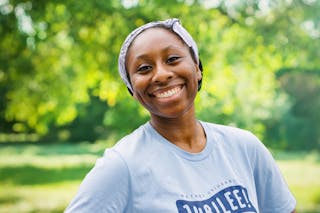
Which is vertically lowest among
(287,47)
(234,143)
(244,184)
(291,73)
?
(244,184)

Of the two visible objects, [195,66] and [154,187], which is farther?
[195,66]

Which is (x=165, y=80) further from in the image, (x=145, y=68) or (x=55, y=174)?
(x=55, y=174)

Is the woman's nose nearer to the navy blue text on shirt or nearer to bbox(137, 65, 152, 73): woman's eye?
bbox(137, 65, 152, 73): woman's eye

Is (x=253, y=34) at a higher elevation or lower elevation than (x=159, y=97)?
higher

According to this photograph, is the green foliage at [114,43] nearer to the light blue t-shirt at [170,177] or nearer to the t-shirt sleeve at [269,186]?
the t-shirt sleeve at [269,186]

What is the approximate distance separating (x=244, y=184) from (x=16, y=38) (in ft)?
16.6

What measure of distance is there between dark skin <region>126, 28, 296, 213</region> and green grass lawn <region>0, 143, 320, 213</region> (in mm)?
9856

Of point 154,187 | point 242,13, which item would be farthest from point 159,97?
point 242,13

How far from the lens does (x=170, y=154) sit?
3.88 ft

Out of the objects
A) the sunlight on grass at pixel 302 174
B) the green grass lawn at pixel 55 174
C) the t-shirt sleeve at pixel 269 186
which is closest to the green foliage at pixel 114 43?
the t-shirt sleeve at pixel 269 186

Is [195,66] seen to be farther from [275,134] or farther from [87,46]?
[275,134]

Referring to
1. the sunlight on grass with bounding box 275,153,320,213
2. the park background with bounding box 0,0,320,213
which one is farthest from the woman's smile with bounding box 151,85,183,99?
the sunlight on grass with bounding box 275,153,320,213

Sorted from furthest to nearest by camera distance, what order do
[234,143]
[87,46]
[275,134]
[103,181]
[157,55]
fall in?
[275,134] < [87,46] < [234,143] < [157,55] < [103,181]

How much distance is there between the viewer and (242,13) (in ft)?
20.0
